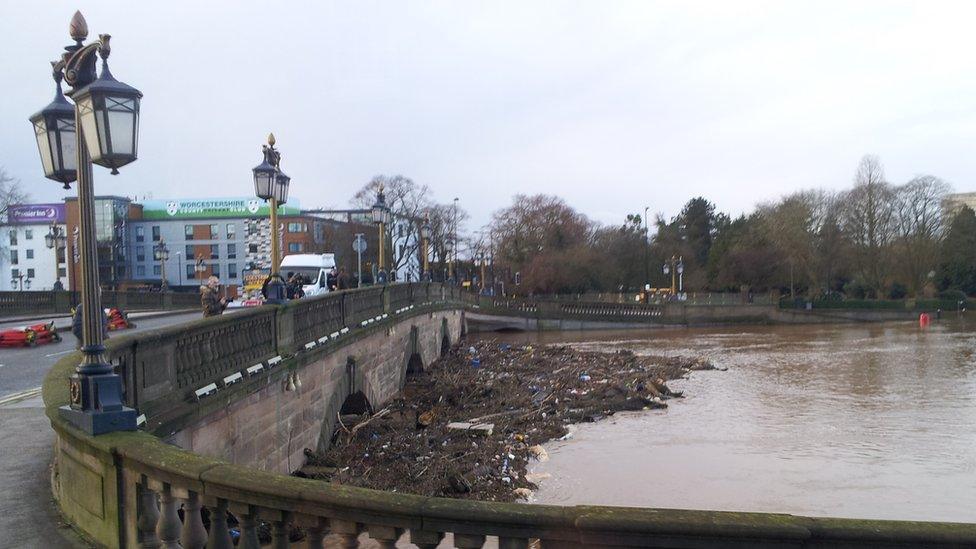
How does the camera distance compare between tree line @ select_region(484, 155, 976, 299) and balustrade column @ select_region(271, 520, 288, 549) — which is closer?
balustrade column @ select_region(271, 520, 288, 549)

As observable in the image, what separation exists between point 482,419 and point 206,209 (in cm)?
8360

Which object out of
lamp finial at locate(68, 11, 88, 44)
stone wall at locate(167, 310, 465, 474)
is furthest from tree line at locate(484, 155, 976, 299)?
lamp finial at locate(68, 11, 88, 44)

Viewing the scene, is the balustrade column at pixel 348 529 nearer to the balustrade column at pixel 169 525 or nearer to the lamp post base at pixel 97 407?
the balustrade column at pixel 169 525

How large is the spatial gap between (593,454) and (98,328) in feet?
46.4

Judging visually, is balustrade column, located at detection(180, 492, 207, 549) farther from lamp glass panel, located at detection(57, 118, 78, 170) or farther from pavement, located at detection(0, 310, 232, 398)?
pavement, located at detection(0, 310, 232, 398)

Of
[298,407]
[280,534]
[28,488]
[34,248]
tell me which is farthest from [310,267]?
[34,248]

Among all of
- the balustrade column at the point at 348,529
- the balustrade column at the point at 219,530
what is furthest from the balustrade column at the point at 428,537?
the balustrade column at the point at 219,530

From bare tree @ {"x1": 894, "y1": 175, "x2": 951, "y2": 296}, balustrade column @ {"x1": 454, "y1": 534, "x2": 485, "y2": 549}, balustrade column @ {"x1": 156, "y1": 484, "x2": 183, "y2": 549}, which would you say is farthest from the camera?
bare tree @ {"x1": 894, "y1": 175, "x2": 951, "y2": 296}

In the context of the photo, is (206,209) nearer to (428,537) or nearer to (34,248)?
(34,248)

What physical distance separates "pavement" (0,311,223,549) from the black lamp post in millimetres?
3656

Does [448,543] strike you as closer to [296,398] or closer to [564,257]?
[296,398]

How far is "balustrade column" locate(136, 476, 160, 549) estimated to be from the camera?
14.8ft

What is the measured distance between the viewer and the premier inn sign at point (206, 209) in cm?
9506

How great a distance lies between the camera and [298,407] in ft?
40.5
